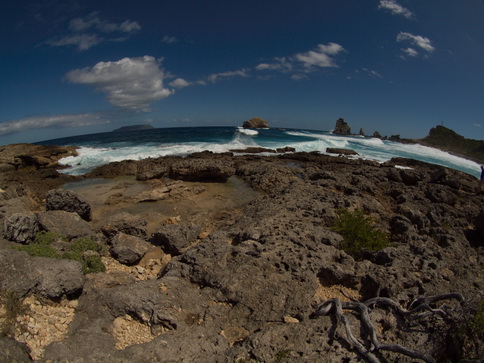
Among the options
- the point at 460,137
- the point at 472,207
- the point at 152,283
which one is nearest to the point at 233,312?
the point at 152,283

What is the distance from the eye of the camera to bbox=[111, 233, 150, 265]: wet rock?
7.03m

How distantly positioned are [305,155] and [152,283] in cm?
2442

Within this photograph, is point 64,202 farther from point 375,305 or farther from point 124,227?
point 375,305

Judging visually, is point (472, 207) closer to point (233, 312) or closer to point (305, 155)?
point (233, 312)

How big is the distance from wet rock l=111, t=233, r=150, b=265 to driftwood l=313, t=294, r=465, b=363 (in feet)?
16.9

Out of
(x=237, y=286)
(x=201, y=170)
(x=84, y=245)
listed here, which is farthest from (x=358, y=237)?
(x=201, y=170)

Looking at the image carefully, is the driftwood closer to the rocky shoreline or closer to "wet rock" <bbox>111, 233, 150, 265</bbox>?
the rocky shoreline

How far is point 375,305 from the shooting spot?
436 centimetres

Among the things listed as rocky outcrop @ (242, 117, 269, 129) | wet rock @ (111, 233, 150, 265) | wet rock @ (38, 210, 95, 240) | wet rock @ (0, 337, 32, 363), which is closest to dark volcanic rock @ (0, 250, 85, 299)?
wet rock @ (0, 337, 32, 363)

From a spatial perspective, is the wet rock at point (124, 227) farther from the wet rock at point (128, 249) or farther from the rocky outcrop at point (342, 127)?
the rocky outcrop at point (342, 127)

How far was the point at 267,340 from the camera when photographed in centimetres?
366

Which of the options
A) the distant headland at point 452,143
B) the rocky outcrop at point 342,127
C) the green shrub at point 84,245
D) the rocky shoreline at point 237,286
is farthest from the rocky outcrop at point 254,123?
the green shrub at point 84,245

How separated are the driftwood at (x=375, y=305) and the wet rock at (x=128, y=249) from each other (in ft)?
16.9

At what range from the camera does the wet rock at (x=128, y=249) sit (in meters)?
7.03
